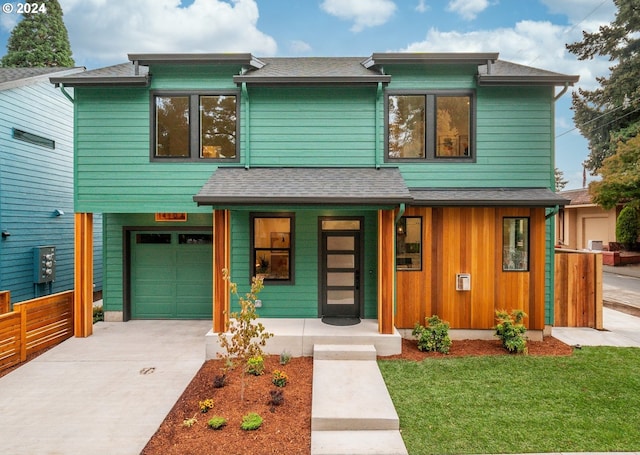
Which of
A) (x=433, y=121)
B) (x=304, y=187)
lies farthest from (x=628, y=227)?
(x=304, y=187)

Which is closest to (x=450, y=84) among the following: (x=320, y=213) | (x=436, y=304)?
(x=320, y=213)

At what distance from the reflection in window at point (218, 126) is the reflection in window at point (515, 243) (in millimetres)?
5685

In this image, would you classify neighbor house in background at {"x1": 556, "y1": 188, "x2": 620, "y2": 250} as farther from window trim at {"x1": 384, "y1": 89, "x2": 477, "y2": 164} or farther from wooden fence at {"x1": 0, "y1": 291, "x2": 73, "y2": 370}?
wooden fence at {"x1": 0, "y1": 291, "x2": 73, "y2": 370}

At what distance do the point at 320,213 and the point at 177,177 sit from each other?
302 cm

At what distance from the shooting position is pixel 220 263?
6.11 metres

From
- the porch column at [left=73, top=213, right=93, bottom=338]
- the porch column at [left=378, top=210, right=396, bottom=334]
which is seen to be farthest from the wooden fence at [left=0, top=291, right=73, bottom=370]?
the porch column at [left=378, top=210, right=396, bottom=334]

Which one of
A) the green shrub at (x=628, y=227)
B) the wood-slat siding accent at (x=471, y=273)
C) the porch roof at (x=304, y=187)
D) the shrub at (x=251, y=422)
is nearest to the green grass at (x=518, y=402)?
the wood-slat siding accent at (x=471, y=273)

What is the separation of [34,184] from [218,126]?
5.58 m

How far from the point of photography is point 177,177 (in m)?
6.84

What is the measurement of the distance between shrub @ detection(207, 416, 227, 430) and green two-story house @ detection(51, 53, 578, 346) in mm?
3174

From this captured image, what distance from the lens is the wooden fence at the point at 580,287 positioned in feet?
23.7

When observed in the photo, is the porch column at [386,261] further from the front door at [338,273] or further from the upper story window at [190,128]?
the upper story window at [190,128]

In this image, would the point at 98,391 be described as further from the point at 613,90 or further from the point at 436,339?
the point at 613,90

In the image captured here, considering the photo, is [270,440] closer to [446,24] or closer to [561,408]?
[561,408]
